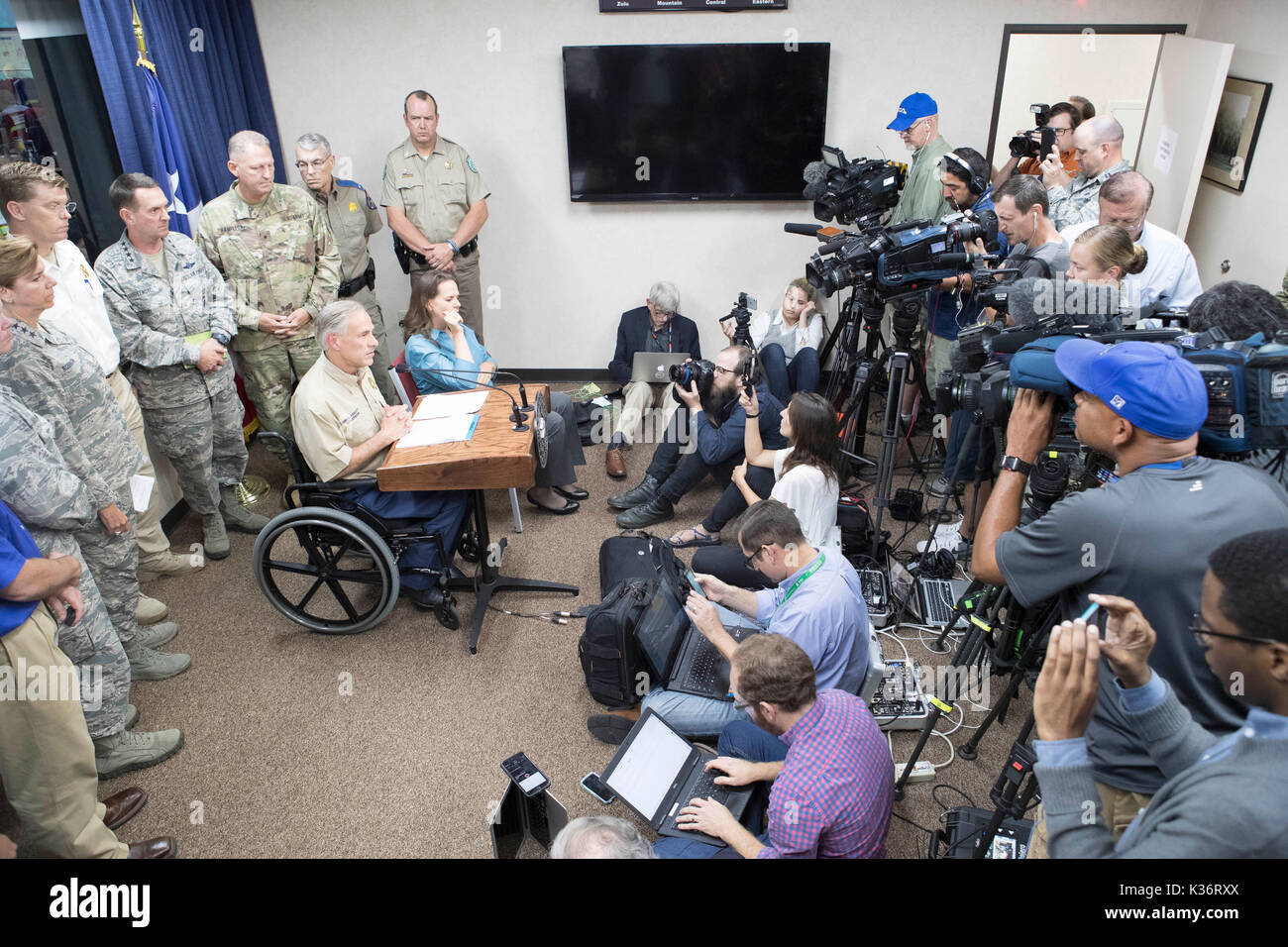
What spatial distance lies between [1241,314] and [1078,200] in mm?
1704

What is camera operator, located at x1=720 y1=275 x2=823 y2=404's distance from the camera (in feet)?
13.4

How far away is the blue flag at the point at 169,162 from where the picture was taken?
3750 mm

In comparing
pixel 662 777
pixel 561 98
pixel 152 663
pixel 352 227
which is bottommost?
pixel 152 663

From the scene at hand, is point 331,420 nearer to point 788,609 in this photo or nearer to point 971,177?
point 788,609

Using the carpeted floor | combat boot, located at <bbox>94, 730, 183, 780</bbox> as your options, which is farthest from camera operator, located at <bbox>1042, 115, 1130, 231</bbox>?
combat boot, located at <bbox>94, 730, 183, 780</bbox>

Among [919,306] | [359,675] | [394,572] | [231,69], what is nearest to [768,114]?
[919,306]

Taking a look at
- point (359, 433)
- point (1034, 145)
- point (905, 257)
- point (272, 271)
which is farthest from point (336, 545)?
point (1034, 145)

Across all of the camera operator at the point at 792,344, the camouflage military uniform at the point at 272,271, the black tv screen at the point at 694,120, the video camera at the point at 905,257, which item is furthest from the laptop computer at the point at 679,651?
the black tv screen at the point at 694,120

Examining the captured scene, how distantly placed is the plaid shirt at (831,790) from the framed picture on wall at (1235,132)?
3.97 meters

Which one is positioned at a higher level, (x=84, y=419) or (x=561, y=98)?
(x=561, y=98)

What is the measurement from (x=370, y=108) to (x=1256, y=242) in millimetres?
4748

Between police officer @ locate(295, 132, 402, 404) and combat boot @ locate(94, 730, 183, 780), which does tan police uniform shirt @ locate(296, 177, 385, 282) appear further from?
combat boot @ locate(94, 730, 183, 780)

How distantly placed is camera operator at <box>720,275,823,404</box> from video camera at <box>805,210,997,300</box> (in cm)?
94

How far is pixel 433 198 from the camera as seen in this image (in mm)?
4656
